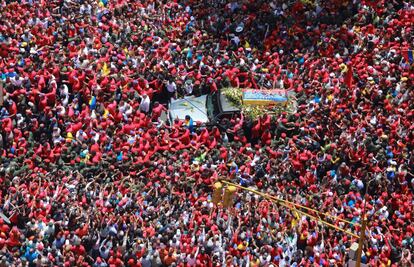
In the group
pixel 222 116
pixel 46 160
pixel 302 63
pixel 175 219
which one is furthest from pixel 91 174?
pixel 302 63

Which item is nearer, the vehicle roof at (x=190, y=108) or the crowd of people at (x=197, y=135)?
the crowd of people at (x=197, y=135)

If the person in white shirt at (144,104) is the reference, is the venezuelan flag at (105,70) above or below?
above

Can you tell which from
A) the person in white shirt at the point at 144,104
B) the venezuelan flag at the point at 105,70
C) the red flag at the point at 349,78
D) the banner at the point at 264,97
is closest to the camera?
the person in white shirt at the point at 144,104

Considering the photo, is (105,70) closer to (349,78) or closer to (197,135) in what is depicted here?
(197,135)

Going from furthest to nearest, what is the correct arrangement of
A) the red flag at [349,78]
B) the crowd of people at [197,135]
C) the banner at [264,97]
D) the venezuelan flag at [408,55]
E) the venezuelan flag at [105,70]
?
the venezuelan flag at [408,55], the red flag at [349,78], the venezuelan flag at [105,70], the banner at [264,97], the crowd of people at [197,135]

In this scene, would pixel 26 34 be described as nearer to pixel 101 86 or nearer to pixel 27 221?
pixel 101 86

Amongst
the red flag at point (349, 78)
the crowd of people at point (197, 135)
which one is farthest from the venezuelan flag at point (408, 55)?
the red flag at point (349, 78)

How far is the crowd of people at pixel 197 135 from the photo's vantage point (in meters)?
23.5

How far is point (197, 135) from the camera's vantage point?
27.1m

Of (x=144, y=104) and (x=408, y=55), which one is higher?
(x=144, y=104)

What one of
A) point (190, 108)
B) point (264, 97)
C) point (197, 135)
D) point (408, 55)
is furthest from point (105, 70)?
point (408, 55)

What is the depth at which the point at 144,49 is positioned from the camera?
29.9 metres

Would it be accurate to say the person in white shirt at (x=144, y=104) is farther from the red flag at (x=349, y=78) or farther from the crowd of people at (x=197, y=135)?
the red flag at (x=349, y=78)

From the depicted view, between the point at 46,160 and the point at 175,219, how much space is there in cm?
401
